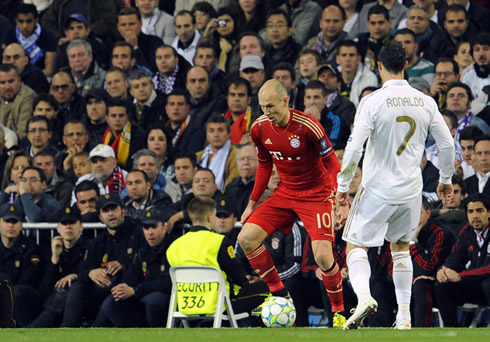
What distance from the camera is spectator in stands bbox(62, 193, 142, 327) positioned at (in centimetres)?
1342

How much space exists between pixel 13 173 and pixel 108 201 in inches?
104

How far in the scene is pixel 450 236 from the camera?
12.6m

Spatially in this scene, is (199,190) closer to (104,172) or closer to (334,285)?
(104,172)

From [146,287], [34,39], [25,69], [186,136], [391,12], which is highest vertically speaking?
[391,12]

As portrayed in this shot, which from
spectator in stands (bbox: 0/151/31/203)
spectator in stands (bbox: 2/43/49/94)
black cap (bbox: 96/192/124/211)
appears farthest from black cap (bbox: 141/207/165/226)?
spectator in stands (bbox: 2/43/49/94)

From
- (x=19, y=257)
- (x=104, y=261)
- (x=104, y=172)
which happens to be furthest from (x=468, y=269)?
(x=19, y=257)

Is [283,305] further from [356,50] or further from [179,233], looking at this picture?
[356,50]

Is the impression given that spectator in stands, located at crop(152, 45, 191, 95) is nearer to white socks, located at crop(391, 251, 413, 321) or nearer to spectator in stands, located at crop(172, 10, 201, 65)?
spectator in stands, located at crop(172, 10, 201, 65)

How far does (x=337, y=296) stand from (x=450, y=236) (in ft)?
8.22

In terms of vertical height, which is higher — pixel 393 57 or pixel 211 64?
pixel 393 57

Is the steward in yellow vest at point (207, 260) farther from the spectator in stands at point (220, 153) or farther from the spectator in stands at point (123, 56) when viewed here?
the spectator in stands at point (123, 56)

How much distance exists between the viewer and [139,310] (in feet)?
43.9

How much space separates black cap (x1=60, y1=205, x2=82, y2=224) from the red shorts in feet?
11.8

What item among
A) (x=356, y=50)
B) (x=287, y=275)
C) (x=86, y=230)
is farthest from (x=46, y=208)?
(x=356, y=50)
